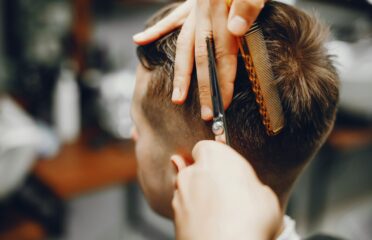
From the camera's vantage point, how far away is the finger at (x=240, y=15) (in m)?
0.61

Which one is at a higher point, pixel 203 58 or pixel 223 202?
pixel 203 58

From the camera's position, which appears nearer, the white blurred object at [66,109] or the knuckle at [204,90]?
the knuckle at [204,90]

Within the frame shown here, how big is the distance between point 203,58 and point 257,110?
0.14m

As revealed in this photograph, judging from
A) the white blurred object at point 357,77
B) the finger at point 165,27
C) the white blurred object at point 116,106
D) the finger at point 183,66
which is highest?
the finger at point 165,27

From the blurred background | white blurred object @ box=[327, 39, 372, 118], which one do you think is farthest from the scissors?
white blurred object @ box=[327, 39, 372, 118]

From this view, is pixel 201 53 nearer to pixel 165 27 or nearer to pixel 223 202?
pixel 165 27

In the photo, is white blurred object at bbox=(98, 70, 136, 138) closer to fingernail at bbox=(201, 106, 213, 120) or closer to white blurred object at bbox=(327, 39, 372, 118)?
white blurred object at bbox=(327, 39, 372, 118)

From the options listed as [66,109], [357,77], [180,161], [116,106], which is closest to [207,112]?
[180,161]

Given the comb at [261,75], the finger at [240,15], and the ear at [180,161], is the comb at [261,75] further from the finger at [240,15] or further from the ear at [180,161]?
the ear at [180,161]

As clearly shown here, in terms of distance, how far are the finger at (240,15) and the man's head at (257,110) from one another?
0.10 meters

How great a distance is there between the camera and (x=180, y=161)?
0.79 m

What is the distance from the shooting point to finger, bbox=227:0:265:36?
2.01 feet

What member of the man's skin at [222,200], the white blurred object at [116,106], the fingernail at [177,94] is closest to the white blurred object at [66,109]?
the white blurred object at [116,106]

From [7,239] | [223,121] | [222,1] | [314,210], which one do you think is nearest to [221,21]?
[222,1]
